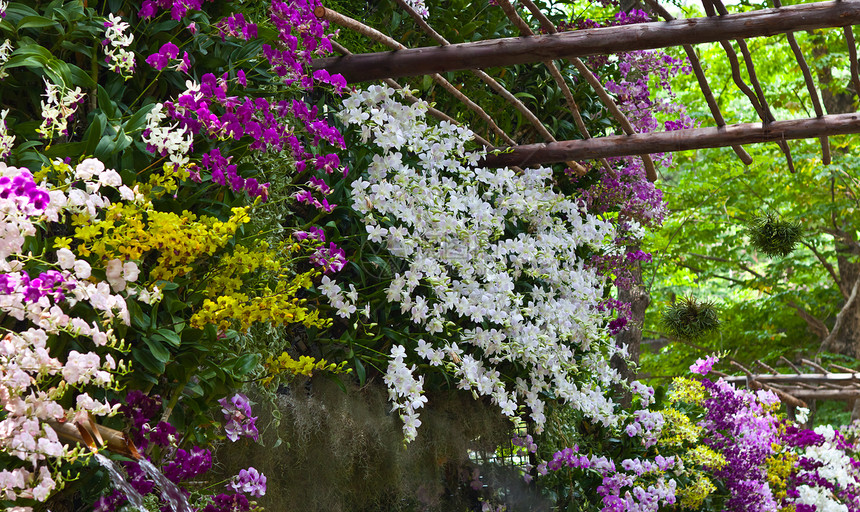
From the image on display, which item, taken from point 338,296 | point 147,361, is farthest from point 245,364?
point 338,296

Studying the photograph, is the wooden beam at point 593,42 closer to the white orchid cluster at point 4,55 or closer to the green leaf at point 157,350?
the white orchid cluster at point 4,55

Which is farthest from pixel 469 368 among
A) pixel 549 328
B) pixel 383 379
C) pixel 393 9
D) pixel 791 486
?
pixel 791 486

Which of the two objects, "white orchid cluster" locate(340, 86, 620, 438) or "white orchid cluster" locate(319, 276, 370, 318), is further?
"white orchid cluster" locate(340, 86, 620, 438)

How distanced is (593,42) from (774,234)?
3.26 metres

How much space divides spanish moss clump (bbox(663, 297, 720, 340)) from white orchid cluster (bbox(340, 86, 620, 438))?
177cm

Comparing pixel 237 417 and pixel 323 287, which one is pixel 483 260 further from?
pixel 237 417

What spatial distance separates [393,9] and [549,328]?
164 cm

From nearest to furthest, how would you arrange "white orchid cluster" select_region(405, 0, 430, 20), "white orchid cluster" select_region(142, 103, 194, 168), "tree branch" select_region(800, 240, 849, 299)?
"white orchid cluster" select_region(142, 103, 194, 168) < "white orchid cluster" select_region(405, 0, 430, 20) < "tree branch" select_region(800, 240, 849, 299)

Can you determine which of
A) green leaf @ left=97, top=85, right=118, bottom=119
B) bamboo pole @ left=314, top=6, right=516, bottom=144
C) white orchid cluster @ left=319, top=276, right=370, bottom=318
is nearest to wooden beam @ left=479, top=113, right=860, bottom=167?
bamboo pole @ left=314, top=6, right=516, bottom=144

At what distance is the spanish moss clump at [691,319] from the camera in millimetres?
5441

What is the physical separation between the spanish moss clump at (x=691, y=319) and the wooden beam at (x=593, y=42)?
3.04 metres

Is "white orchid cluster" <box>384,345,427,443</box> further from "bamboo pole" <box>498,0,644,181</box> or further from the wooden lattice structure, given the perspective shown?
the wooden lattice structure

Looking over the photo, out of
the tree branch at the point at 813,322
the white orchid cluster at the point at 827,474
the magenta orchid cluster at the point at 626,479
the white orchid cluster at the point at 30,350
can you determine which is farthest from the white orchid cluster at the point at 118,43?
the tree branch at the point at 813,322

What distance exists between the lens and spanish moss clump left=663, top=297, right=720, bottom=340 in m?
5.44
